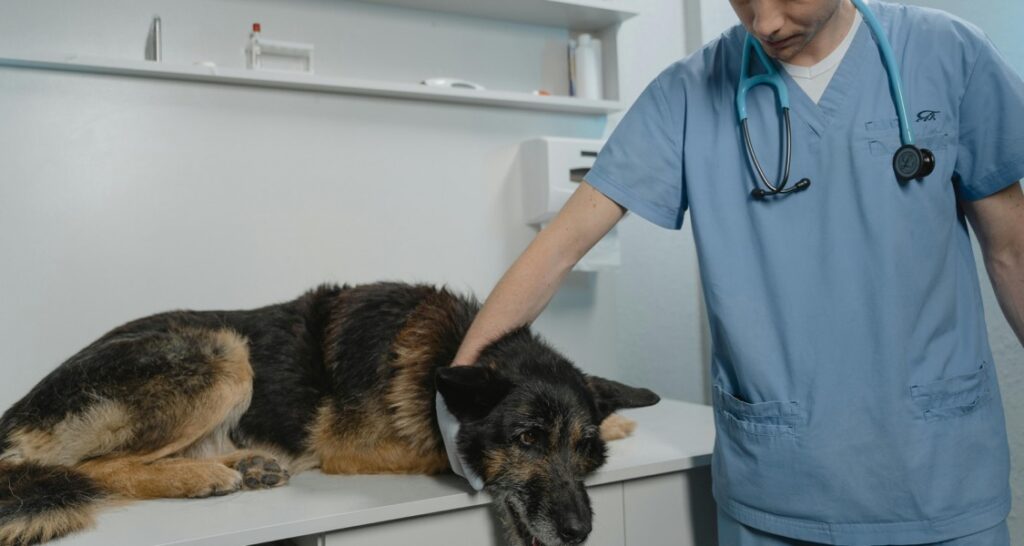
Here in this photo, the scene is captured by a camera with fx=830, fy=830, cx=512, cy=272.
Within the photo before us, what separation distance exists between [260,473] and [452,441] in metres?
0.37

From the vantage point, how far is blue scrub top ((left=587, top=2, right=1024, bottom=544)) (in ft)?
3.98

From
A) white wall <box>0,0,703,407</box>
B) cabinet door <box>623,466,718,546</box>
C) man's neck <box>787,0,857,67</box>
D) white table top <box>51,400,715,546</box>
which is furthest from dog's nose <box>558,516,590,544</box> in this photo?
white wall <box>0,0,703,407</box>

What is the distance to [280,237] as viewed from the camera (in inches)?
84.4

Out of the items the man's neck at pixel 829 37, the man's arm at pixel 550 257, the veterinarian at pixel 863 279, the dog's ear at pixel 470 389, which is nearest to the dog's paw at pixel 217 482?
the dog's ear at pixel 470 389

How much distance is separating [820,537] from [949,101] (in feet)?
2.24

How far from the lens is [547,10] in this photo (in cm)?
238

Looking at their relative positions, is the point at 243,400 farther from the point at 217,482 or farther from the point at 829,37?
the point at 829,37

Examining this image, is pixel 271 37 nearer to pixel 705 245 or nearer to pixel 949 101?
pixel 705 245

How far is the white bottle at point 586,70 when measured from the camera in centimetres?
248

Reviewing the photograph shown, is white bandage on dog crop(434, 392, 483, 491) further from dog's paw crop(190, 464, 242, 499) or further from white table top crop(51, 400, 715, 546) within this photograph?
dog's paw crop(190, 464, 242, 499)

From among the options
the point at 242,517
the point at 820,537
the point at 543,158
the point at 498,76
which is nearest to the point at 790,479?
the point at 820,537

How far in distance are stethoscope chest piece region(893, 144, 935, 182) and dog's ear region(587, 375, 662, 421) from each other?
0.63m

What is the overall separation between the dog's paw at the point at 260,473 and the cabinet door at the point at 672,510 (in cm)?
63

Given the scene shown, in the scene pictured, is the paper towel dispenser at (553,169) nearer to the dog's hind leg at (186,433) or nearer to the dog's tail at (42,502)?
the dog's hind leg at (186,433)
